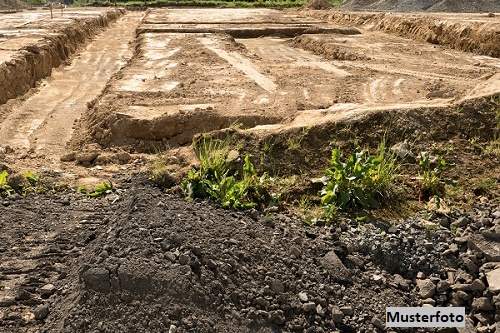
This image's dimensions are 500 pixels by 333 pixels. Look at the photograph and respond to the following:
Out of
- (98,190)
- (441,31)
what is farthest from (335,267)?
(441,31)

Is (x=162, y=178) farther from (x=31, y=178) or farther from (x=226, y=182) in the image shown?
(x=31, y=178)

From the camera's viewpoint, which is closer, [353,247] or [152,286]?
[152,286]

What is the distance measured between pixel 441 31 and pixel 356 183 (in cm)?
1256

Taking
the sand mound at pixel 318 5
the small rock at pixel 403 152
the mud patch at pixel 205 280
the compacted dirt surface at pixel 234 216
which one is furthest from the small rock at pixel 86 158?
the sand mound at pixel 318 5

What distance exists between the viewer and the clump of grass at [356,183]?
16.2 ft

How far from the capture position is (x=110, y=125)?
308 inches

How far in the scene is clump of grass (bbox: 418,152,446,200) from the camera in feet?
17.0

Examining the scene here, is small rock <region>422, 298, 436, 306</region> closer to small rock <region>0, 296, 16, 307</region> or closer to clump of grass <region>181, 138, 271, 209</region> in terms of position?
clump of grass <region>181, 138, 271, 209</region>

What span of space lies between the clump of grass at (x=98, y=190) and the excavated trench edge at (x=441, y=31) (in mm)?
10779

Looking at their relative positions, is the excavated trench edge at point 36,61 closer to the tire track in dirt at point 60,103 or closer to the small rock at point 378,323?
the tire track in dirt at point 60,103

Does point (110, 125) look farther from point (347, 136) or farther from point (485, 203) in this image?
point (485, 203)

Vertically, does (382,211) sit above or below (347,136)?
below

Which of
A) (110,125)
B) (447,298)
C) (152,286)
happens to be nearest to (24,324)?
(152,286)

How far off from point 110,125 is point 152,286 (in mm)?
4683
